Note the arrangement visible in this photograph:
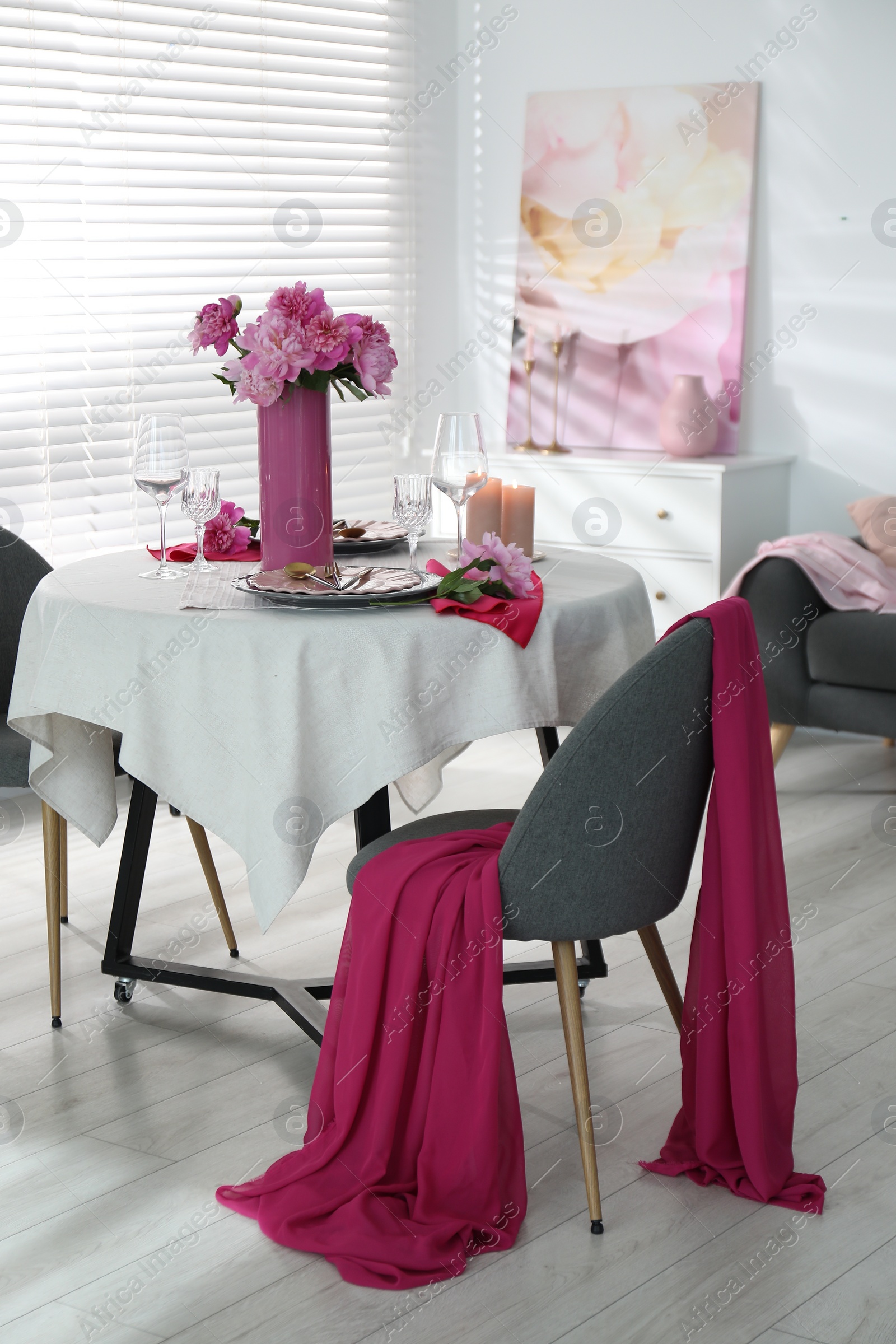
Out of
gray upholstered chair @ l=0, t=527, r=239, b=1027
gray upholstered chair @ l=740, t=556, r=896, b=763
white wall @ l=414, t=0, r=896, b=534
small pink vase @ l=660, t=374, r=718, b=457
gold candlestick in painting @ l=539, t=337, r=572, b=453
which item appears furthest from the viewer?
gold candlestick in painting @ l=539, t=337, r=572, b=453

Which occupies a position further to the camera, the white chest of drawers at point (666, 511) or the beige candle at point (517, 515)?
the white chest of drawers at point (666, 511)

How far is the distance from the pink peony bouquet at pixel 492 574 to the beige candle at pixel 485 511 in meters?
0.25

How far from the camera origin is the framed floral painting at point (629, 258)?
455 centimetres

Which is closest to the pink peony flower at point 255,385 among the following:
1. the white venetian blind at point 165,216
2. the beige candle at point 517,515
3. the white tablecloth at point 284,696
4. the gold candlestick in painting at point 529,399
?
the white tablecloth at point 284,696

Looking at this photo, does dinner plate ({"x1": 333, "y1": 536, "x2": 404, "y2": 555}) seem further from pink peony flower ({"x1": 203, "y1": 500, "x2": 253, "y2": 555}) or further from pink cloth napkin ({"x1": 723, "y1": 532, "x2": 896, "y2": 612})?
pink cloth napkin ({"x1": 723, "y1": 532, "x2": 896, "y2": 612})

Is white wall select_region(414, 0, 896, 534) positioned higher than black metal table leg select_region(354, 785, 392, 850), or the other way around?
white wall select_region(414, 0, 896, 534)

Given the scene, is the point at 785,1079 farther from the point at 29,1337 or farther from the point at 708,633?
the point at 29,1337

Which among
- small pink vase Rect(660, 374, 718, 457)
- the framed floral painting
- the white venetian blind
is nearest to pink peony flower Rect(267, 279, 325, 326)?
the white venetian blind

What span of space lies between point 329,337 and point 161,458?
0.41 m

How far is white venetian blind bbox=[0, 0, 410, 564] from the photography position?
153 inches

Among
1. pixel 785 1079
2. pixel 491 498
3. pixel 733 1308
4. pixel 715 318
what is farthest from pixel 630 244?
pixel 733 1308

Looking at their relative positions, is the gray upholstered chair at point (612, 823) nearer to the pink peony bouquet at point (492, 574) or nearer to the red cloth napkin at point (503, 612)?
the red cloth napkin at point (503, 612)

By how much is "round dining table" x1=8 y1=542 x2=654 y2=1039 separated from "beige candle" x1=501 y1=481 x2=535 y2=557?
8.7 inches

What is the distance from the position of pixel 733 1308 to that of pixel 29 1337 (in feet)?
2.94
